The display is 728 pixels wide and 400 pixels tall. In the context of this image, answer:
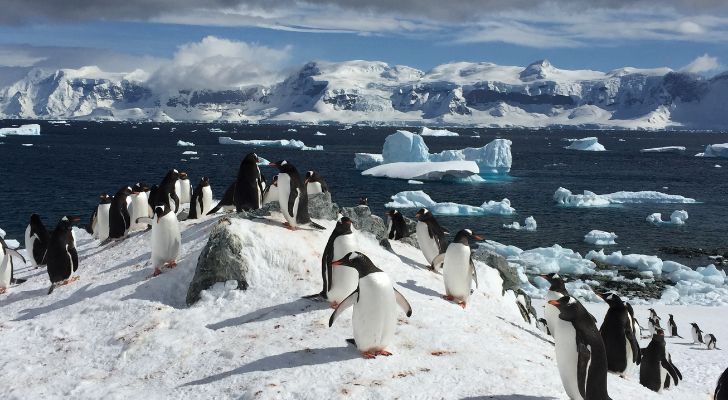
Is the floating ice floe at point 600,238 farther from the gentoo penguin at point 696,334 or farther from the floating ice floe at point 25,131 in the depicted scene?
the floating ice floe at point 25,131

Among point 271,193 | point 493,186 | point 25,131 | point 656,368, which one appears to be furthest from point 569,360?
point 25,131

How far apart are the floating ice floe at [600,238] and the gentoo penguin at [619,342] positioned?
2826 cm

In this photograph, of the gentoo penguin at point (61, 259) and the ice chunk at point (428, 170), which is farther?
the ice chunk at point (428, 170)

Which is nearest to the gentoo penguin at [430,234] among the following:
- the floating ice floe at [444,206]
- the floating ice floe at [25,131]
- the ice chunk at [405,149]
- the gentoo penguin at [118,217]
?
the gentoo penguin at [118,217]

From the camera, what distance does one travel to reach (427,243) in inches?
556

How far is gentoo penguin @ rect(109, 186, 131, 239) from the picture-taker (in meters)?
15.7

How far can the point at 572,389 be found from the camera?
7.43 metres

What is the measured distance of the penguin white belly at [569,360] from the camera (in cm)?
738

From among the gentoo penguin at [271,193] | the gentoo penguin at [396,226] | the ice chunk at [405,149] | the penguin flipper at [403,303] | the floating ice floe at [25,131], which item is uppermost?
the gentoo penguin at [271,193]

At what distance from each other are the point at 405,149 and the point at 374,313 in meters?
63.7

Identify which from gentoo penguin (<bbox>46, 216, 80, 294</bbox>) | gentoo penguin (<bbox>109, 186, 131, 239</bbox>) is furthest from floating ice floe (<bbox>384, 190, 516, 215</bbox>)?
gentoo penguin (<bbox>46, 216, 80, 294</bbox>)

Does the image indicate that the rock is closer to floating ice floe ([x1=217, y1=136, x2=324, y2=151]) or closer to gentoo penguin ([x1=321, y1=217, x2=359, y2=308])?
gentoo penguin ([x1=321, y1=217, x2=359, y2=308])

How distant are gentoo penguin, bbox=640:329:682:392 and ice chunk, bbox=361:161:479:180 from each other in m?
50.1

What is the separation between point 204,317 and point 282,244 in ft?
6.64
